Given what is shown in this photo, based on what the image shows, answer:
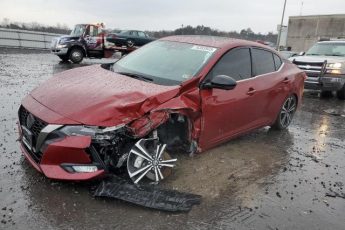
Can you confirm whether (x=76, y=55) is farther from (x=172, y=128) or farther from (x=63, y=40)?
(x=172, y=128)

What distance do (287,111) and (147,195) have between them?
420cm

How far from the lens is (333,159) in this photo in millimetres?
6086

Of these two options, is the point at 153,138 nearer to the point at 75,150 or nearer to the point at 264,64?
the point at 75,150

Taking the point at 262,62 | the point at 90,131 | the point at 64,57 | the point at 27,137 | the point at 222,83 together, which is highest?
the point at 262,62

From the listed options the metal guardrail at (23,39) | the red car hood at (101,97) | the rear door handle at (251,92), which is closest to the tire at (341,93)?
the rear door handle at (251,92)

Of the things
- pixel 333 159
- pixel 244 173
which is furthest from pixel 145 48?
pixel 333 159

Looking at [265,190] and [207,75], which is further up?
[207,75]

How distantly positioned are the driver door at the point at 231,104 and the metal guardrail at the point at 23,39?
2304 centimetres

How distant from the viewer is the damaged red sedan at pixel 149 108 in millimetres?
3979

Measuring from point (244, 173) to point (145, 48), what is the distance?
2561 mm

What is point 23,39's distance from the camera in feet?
85.7

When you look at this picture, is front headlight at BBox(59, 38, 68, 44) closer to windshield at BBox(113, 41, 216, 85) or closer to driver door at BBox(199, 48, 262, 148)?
windshield at BBox(113, 41, 216, 85)

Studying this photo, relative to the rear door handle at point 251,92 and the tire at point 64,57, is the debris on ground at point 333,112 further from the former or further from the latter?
the tire at point 64,57

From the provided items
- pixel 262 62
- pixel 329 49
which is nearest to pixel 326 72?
pixel 329 49
